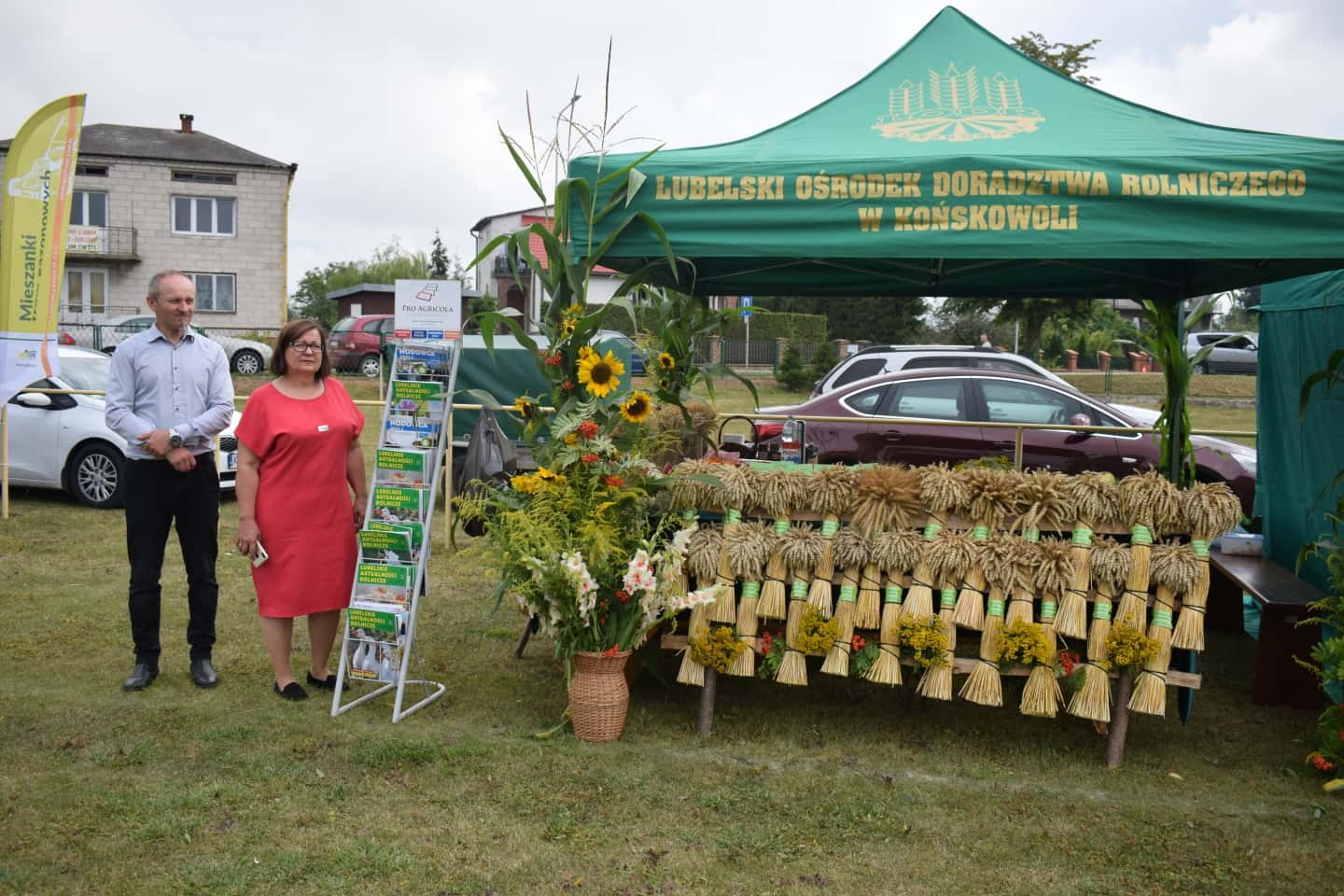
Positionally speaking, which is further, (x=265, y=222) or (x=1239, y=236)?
(x=265, y=222)

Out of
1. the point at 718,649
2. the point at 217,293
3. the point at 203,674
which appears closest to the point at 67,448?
the point at 203,674

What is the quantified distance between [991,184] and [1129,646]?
78.4 inches

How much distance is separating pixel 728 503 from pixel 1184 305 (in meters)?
3.75

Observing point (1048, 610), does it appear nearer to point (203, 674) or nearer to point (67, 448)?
point (203, 674)

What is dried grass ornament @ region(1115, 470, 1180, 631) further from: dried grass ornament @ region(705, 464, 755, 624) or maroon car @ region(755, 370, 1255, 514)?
maroon car @ region(755, 370, 1255, 514)

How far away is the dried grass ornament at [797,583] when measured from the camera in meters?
4.62

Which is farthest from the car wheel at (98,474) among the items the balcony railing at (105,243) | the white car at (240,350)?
the balcony railing at (105,243)

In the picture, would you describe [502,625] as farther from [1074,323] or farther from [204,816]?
[1074,323]

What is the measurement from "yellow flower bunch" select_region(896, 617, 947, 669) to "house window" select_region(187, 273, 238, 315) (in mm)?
36968

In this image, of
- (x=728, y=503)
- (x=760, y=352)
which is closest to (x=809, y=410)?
(x=728, y=503)

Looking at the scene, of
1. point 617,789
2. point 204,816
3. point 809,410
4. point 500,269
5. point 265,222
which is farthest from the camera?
point 500,269

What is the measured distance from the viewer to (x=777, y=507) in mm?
4672

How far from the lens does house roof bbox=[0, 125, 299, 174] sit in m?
37.0

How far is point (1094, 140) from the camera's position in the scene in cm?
463
